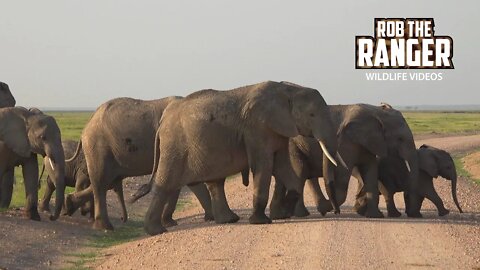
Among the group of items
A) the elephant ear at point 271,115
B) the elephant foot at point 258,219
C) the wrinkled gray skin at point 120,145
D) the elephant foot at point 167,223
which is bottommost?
the elephant foot at point 167,223

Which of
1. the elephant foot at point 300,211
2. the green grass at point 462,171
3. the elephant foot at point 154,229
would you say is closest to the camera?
the elephant foot at point 154,229

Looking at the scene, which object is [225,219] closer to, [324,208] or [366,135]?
[324,208]

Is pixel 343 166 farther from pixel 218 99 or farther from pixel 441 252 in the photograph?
pixel 441 252

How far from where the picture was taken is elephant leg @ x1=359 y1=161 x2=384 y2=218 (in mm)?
16609

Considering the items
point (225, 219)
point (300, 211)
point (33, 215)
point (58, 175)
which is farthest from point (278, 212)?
point (33, 215)

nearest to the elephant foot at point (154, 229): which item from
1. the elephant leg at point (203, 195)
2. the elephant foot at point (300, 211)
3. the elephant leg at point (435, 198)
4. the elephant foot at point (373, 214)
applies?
the elephant leg at point (203, 195)

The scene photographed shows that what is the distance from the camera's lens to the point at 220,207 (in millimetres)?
15773

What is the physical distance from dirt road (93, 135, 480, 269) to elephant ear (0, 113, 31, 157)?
3511 millimetres

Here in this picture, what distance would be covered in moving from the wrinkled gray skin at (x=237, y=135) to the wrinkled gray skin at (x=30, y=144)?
2756mm

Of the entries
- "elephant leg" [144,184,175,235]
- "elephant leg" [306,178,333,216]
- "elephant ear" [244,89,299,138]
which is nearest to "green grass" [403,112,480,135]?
"elephant leg" [306,178,333,216]

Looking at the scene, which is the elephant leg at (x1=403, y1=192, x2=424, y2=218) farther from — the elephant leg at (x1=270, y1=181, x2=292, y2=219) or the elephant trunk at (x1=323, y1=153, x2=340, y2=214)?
the elephant leg at (x1=270, y1=181, x2=292, y2=219)

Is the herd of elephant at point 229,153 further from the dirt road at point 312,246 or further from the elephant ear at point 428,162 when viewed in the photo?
the dirt road at point 312,246

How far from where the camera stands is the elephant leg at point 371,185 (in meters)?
16.6

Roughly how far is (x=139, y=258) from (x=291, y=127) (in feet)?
12.9
